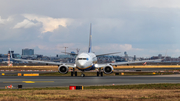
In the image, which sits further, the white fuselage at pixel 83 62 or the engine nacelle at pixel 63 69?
the engine nacelle at pixel 63 69

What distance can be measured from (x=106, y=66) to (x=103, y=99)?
41.7m

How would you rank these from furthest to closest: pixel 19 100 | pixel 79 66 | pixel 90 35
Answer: pixel 90 35 → pixel 79 66 → pixel 19 100

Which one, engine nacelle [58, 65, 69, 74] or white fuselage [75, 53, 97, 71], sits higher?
white fuselage [75, 53, 97, 71]

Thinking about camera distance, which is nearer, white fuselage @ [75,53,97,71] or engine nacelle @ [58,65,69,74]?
white fuselage @ [75,53,97,71]

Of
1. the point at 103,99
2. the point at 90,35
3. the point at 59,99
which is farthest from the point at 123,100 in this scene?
the point at 90,35

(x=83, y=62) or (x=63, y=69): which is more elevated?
(x=83, y=62)

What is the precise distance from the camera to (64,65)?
64.1 metres

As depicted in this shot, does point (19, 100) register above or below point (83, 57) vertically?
below

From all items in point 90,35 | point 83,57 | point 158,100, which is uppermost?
point 90,35

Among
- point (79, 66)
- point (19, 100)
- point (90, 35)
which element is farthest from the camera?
point (90, 35)

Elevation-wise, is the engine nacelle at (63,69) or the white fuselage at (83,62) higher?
the white fuselage at (83,62)

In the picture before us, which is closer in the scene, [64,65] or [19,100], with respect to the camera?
[19,100]

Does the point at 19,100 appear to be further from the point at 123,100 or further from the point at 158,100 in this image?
the point at 158,100

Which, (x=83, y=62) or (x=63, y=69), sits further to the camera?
(x=63, y=69)
